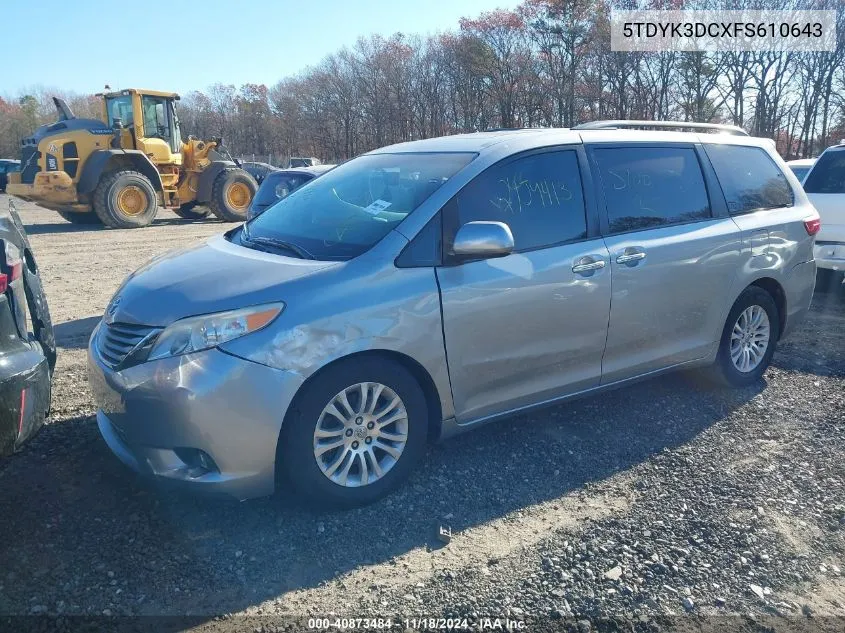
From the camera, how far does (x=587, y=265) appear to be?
3.85 m

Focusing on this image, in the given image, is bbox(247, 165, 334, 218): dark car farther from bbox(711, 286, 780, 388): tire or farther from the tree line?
the tree line

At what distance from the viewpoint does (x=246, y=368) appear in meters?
2.90

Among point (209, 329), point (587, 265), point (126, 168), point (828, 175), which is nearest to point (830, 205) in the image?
point (828, 175)

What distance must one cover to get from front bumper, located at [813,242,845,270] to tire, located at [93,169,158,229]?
1429 centimetres

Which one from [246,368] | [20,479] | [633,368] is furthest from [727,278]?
[20,479]

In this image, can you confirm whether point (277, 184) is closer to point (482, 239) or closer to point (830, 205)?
point (482, 239)

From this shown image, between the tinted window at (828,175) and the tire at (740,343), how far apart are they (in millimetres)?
3939

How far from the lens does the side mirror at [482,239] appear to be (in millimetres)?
3332

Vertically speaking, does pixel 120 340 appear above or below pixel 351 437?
above

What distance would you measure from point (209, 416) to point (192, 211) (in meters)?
18.2

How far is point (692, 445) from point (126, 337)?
3236mm

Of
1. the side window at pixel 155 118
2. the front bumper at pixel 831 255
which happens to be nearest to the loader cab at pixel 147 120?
the side window at pixel 155 118

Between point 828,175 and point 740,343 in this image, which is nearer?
point 740,343

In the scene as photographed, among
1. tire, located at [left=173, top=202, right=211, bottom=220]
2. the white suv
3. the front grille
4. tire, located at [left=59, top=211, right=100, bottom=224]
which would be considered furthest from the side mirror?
tire, located at [left=173, top=202, right=211, bottom=220]
